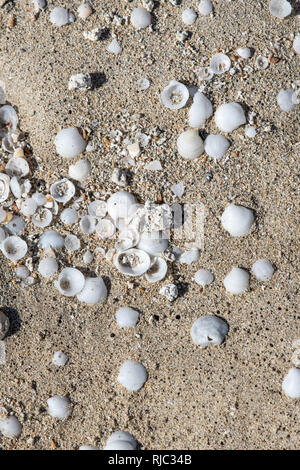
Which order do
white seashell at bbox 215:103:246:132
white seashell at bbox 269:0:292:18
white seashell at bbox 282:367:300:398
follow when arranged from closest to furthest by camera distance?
white seashell at bbox 282:367:300:398, white seashell at bbox 215:103:246:132, white seashell at bbox 269:0:292:18

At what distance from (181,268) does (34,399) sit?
939mm

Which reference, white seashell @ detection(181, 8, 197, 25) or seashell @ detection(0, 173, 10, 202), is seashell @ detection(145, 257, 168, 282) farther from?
white seashell @ detection(181, 8, 197, 25)

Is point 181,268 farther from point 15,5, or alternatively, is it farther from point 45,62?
point 15,5

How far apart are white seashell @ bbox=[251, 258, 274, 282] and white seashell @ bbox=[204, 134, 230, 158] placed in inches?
21.3

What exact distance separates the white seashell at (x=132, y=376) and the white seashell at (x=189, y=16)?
1677mm

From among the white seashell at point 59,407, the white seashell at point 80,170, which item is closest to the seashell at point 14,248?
the white seashell at point 80,170

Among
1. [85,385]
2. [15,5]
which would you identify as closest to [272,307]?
[85,385]

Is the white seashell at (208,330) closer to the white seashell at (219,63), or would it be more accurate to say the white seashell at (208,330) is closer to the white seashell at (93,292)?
the white seashell at (93,292)

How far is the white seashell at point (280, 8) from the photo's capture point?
2.39 m

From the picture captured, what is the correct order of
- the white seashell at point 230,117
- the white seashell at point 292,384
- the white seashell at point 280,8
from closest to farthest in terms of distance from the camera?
the white seashell at point 292,384
the white seashell at point 230,117
the white seashell at point 280,8

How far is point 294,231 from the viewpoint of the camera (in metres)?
2.28

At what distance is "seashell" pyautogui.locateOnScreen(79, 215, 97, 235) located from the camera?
235cm

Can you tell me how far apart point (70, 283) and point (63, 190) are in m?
0.45

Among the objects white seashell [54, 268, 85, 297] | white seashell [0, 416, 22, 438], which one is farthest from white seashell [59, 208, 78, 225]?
white seashell [0, 416, 22, 438]
